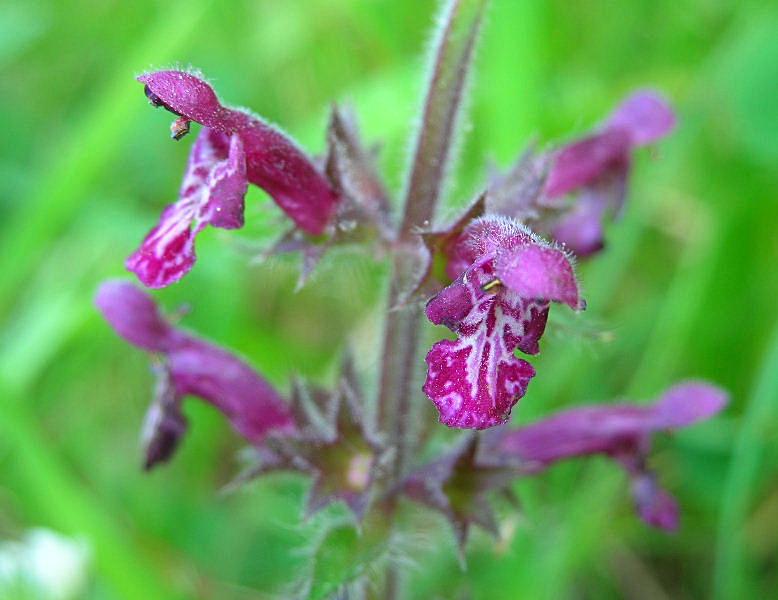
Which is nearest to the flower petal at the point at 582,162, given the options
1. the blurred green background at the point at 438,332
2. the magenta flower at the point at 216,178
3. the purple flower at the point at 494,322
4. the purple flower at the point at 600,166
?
the purple flower at the point at 600,166

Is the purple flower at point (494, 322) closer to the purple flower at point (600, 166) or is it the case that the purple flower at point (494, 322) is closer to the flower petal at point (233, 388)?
the purple flower at point (600, 166)

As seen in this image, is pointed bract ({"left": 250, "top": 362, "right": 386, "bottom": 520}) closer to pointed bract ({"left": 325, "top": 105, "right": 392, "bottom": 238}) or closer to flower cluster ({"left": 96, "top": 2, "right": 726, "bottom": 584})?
flower cluster ({"left": 96, "top": 2, "right": 726, "bottom": 584})

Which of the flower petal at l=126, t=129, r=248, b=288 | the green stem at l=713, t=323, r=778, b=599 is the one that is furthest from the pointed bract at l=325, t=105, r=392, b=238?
→ the green stem at l=713, t=323, r=778, b=599

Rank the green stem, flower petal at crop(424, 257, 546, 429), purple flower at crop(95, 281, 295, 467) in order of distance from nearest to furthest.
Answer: flower petal at crop(424, 257, 546, 429)
purple flower at crop(95, 281, 295, 467)
the green stem

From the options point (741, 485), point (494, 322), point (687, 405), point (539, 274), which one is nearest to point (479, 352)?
point (494, 322)

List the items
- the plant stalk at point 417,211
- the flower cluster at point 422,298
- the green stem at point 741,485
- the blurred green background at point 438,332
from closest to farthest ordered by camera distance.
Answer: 1. the flower cluster at point 422,298
2. the plant stalk at point 417,211
3. the green stem at point 741,485
4. the blurred green background at point 438,332

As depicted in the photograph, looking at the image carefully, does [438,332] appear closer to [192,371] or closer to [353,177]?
[192,371]

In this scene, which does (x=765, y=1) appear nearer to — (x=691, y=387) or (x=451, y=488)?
(x=691, y=387)
